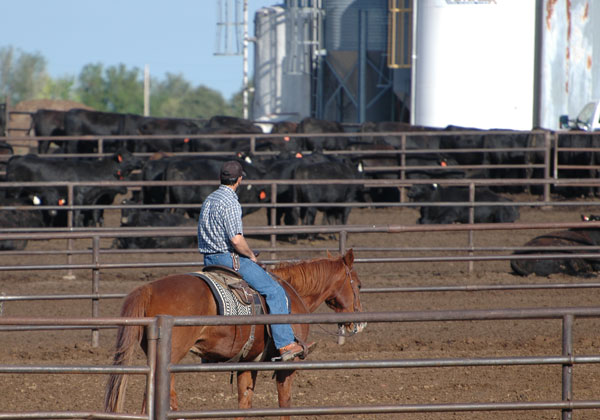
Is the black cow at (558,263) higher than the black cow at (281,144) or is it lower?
lower

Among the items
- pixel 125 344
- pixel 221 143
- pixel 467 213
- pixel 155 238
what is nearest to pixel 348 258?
pixel 125 344

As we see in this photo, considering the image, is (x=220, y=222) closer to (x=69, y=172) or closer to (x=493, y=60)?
(x=69, y=172)

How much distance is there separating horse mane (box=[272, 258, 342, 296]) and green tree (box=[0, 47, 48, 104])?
3159 inches

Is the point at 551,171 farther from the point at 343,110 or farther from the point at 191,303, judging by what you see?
the point at 191,303

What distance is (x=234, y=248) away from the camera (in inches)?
213

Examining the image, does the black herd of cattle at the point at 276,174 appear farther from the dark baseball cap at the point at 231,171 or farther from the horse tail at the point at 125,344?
the horse tail at the point at 125,344

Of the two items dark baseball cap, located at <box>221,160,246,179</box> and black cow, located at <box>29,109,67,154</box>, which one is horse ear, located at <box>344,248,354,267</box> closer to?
dark baseball cap, located at <box>221,160,246,179</box>

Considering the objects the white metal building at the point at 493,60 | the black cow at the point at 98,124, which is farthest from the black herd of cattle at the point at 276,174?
the white metal building at the point at 493,60

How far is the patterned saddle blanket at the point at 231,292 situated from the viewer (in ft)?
17.0

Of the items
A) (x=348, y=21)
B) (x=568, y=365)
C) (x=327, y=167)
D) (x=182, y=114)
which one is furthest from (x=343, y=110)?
(x=182, y=114)

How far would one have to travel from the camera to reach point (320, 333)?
925 cm

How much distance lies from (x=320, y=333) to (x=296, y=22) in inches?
1055

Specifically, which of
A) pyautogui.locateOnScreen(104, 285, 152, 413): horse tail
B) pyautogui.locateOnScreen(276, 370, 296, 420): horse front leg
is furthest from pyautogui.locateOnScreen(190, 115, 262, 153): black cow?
pyautogui.locateOnScreen(104, 285, 152, 413): horse tail

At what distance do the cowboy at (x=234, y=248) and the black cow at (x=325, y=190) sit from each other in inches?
397
